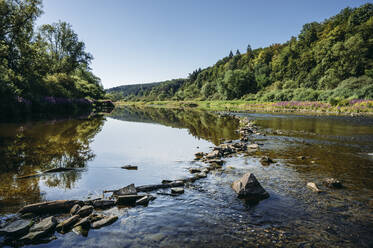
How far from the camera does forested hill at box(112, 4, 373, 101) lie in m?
59.5

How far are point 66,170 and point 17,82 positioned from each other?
2581cm

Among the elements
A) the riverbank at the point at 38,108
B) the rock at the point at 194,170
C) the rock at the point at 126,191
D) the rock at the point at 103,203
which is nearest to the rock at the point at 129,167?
the rock at the point at 194,170

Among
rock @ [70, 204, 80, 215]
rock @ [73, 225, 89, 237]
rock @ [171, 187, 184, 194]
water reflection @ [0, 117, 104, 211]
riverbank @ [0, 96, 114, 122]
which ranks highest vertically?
riverbank @ [0, 96, 114, 122]

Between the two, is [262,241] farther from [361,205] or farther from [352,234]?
[361,205]

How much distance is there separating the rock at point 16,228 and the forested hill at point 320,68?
55.5m

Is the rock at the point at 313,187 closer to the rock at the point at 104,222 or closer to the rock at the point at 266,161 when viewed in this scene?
the rock at the point at 266,161

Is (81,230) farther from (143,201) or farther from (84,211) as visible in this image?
(143,201)

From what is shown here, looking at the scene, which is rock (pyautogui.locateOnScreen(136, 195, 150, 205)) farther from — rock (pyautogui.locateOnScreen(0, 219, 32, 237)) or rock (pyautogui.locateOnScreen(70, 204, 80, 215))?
rock (pyautogui.locateOnScreen(0, 219, 32, 237))

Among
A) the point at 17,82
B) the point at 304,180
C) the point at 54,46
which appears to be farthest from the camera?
the point at 54,46

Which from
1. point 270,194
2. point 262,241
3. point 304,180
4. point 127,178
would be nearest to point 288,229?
point 262,241

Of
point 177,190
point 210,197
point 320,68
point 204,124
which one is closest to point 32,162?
point 177,190

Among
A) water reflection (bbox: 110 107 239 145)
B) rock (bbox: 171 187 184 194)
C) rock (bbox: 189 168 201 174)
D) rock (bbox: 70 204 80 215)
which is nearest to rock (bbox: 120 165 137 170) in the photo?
rock (bbox: 189 168 201 174)

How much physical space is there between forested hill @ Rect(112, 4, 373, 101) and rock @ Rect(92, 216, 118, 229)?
54.1m

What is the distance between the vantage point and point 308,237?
4191 millimetres
